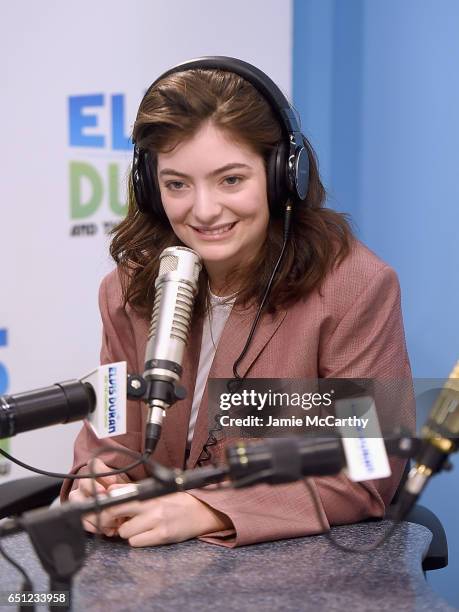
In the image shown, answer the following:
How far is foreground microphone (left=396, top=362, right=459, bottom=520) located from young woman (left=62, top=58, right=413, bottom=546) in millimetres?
372

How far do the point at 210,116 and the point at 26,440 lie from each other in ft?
3.64

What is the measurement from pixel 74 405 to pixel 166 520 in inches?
11.8

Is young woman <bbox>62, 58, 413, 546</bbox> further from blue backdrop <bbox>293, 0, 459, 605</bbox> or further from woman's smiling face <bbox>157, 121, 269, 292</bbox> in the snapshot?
blue backdrop <bbox>293, 0, 459, 605</bbox>

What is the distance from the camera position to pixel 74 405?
916mm

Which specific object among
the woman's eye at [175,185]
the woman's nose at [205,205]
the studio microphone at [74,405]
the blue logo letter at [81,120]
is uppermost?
the blue logo letter at [81,120]

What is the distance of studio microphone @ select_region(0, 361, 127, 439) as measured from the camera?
2.93 ft

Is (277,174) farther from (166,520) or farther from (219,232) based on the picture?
(166,520)

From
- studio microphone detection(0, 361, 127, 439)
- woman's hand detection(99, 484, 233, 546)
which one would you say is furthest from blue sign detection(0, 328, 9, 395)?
studio microphone detection(0, 361, 127, 439)

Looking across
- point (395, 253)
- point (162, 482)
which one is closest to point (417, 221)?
point (395, 253)

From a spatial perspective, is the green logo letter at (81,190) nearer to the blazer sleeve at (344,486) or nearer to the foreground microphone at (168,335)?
the blazer sleeve at (344,486)

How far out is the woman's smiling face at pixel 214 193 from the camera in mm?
1334

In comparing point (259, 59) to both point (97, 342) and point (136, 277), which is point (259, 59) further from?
point (136, 277)

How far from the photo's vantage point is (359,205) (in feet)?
7.49

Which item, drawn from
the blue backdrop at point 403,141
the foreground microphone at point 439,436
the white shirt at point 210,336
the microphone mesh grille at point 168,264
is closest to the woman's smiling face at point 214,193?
the white shirt at point 210,336
